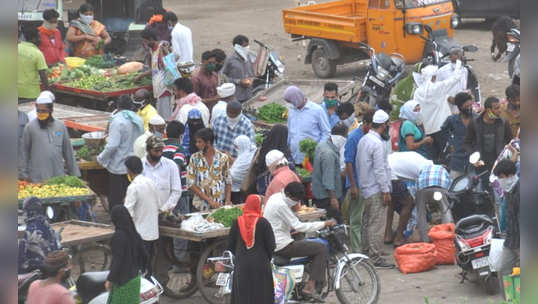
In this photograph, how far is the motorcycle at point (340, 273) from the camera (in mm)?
7648

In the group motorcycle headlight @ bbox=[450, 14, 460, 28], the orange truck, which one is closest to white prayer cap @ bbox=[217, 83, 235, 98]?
the orange truck

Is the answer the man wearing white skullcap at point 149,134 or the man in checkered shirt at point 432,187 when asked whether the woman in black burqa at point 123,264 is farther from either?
the man in checkered shirt at point 432,187

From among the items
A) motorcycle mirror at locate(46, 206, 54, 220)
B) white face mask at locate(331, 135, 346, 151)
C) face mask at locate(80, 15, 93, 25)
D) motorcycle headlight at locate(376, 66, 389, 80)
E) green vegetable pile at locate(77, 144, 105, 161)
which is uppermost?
face mask at locate(80, 15, 93, 25)

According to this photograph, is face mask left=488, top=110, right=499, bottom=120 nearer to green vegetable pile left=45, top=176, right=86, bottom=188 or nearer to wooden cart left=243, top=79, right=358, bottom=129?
wooden cart left=243, top=79, right=358, bottom=129

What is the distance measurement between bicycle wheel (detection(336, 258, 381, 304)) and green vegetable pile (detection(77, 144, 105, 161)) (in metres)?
3.54

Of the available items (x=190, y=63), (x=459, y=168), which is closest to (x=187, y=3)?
(x=190, y=63)

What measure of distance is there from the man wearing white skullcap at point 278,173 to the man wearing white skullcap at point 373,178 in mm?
1159

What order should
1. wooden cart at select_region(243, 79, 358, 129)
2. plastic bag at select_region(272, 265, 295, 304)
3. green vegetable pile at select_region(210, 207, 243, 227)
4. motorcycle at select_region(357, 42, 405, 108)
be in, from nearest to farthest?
plastic bag at select_region(272, 265, 295, 304) → green vegetable pile at select_region(210, 207, 243, 227) → wooden cart at select_region(243, 79, 358, 129) → motorcycle at select_region(357, 42, 405, 108)

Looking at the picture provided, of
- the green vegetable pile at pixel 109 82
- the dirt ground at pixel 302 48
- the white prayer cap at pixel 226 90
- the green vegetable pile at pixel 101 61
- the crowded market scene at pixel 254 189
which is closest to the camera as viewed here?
the crowded market scene at pixel 254 189

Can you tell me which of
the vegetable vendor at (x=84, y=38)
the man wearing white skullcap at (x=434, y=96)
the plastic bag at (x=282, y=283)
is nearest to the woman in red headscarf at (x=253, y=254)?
the plastic bag at (x=282, y=283)

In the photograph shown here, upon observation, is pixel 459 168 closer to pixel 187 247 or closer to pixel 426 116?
pixel 426 116

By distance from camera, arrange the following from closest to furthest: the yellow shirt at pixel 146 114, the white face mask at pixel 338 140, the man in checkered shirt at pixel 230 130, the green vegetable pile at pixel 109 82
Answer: the white face mask at pixel 338 140 < the man in checkered shirt at pixel 230 130 < the yellow shirt at pixel 146 114 < the green vegetable pile at pixel 109 82

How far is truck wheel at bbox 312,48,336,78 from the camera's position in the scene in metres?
18.8

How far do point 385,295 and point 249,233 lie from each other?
7.76 ft
